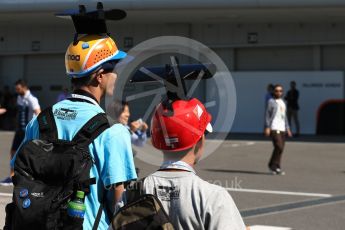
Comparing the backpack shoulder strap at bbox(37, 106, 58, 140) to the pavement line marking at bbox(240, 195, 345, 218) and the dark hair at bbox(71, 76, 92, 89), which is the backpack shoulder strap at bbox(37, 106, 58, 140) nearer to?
the dark hair at bbox(71, 76, 92, 89)

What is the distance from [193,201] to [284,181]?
1048cm

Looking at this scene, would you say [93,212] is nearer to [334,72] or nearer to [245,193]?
[245,193]

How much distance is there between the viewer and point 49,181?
2922 millimetres

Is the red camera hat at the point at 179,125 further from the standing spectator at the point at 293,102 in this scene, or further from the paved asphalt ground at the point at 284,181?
the standing spectator at the point at 293,102

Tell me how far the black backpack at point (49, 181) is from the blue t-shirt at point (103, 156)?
6 centimetres

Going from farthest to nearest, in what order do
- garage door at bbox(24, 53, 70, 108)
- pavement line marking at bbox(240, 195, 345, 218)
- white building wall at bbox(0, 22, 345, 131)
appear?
garage door at bbox(24, 53, 70, 108) → white building wall at bbox(0, 22, 345, 131) → pavement line marking at bbox(240, 195, 345, 218)

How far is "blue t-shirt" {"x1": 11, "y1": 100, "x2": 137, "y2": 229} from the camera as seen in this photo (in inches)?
121

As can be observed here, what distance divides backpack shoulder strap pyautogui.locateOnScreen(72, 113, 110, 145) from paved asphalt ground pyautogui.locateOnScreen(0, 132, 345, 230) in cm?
355

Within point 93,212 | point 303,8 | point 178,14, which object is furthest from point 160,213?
point 178,14

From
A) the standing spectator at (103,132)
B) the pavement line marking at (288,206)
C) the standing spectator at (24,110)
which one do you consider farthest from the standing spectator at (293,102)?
the standing spectator at (103,132)

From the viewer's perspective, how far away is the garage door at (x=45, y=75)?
3203 cm

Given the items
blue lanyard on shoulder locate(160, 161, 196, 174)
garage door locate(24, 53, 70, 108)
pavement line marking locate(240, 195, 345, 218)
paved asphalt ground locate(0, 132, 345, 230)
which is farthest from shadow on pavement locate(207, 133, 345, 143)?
blue lanyard on shoulder locate(160, 161, 196, 174)

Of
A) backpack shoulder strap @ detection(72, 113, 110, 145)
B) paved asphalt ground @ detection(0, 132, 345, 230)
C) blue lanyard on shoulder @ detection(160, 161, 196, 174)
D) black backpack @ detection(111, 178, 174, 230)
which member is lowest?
paved asphalt ground @ detection(0, 132, 345, 230)

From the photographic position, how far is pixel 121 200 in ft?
9.30
